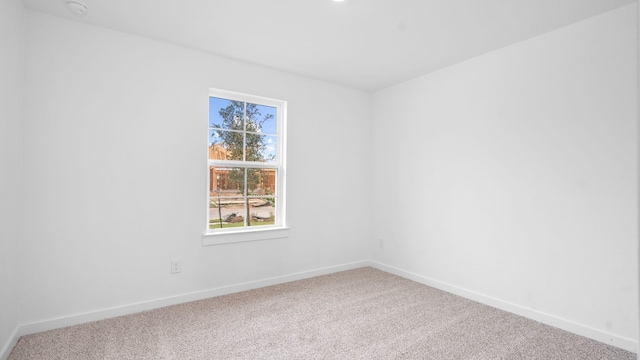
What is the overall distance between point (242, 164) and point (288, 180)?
0.55 meters

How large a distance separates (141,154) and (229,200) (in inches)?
36.7

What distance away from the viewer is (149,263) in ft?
9.19

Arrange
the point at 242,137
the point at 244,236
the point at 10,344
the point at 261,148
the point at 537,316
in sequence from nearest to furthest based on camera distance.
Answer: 1. the point at 10,344
2. the point at 537,316
3. the point at 244,236
4. the point at 242,137
5. the point at 261,148

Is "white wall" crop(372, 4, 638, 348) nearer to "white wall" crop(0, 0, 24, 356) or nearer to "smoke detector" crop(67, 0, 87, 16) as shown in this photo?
"smoke detector" crop(67, 0, 87, 16)

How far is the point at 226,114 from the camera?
3346 millimetres

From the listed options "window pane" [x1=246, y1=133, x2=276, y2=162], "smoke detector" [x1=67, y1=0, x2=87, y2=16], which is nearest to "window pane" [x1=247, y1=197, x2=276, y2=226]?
"window pane" [x1=246, y1=133, x2=276, y2=162]

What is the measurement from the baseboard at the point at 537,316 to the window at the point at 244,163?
179 centimetres

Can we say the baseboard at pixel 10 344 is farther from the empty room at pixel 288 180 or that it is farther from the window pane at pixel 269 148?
the window pane at pixel 269 148

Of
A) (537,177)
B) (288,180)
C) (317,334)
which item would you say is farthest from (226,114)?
(537,177)

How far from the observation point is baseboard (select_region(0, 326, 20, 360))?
6.48 feet

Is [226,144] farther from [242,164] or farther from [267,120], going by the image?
[267,120]

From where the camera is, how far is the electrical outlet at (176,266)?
2912 millimetres

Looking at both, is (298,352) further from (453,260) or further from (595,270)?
(595,270)

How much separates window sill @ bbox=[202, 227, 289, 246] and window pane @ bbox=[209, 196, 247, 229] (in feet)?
0.48
